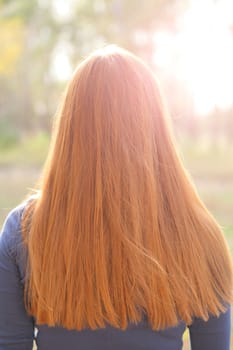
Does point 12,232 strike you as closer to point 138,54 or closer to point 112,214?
point 112,214

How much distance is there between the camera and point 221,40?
11.8 feet

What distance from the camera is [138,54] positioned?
413cm

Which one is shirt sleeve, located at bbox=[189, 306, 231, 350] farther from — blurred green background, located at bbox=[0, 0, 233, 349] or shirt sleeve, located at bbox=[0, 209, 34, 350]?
blurred green background, located at bbox=[0, 0, 233, 349]

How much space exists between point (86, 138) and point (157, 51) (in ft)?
11.4

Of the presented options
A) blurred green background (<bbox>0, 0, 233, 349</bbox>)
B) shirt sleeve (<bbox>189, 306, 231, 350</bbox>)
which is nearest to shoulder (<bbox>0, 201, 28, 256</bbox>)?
shirt sleeve (<bbox>189, 306, 231, 350</bbox>)

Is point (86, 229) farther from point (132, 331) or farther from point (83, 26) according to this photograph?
point (83, 26)

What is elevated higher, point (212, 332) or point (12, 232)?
point (12, 232)

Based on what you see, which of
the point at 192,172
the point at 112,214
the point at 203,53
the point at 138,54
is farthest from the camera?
the point at 138,54

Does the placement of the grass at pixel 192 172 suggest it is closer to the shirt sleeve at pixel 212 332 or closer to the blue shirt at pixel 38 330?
the shirt sleeve at pixel 212 332

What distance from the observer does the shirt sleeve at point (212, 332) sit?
0.89m

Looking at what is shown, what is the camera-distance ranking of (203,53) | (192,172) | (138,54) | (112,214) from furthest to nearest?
(138,54) → (203,53) → (192,172) → (112,214)

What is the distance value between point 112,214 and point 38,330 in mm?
205

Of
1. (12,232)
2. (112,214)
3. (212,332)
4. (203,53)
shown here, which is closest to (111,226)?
(112,214)

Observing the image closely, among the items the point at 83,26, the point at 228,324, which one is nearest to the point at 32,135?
the point at 83,26
